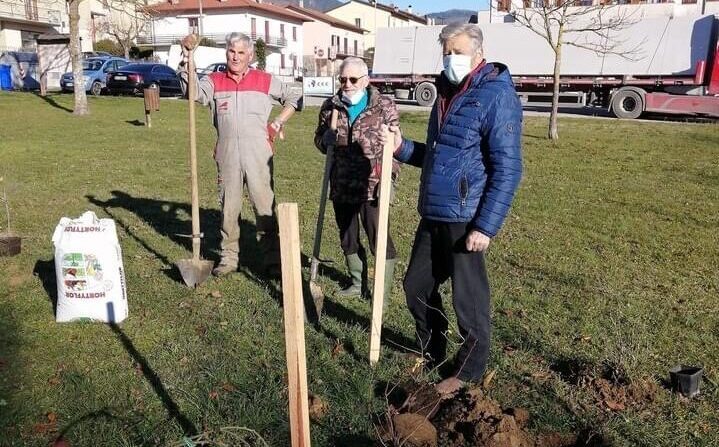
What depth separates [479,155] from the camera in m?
3.07

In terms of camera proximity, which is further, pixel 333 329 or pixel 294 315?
pixel 333 329

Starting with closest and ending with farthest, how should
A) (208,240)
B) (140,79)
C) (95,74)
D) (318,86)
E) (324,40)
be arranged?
1. (208,240)
2. (318,86)
3. (140,79)
4. (95,74)
5. (324,40)

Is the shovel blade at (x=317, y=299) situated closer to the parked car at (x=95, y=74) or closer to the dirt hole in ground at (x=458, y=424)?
the dirt hole in ground at (x=458, y=424)

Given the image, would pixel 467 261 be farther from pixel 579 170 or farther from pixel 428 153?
pixel 579 170

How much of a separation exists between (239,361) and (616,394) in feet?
7.02

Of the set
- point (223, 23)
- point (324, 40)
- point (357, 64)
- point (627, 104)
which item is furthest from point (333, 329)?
point (324, 40)

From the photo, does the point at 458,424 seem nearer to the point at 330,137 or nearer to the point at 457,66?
the point at 457,66

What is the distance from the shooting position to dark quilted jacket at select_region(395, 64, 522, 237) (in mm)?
2951

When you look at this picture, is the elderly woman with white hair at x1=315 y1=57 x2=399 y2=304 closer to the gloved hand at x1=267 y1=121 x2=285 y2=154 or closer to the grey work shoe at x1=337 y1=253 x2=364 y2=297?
the grey work shoe at x1=337 y1=253 x2=364 y2=297

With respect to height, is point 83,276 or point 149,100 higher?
point 149,100

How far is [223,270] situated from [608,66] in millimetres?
19843

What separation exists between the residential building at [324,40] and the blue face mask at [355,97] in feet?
195

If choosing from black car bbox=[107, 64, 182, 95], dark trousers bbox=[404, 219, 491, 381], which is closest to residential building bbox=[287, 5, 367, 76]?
black car bbox=[107, 64, 182, 95]

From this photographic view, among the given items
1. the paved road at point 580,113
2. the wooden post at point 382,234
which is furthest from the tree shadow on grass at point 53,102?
the wooden post at point 382,234
